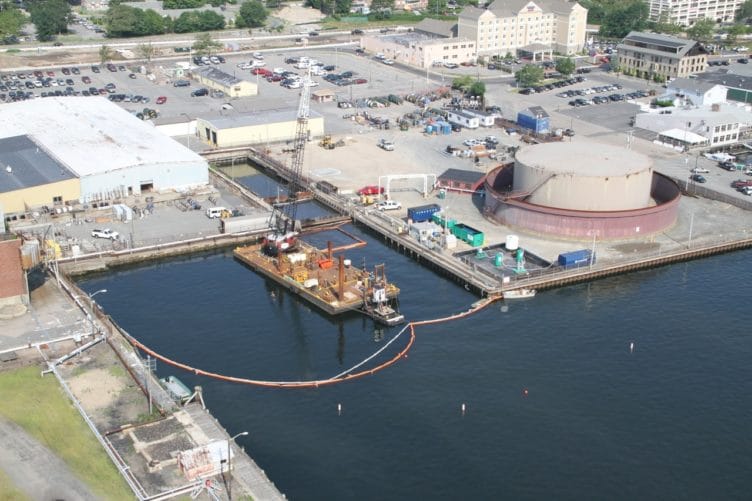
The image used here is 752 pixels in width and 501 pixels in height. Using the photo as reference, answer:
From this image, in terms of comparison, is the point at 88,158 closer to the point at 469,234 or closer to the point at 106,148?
the point at 106,148

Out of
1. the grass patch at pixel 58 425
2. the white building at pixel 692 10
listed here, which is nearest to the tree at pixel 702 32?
the white building at pixel 692 10

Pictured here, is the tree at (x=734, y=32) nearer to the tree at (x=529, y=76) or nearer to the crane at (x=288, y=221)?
the tree at (x=529, y=76)

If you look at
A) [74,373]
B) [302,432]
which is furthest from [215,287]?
[302,432]

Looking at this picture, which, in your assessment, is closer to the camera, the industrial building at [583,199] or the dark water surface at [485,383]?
the dark water surface at [485,383]

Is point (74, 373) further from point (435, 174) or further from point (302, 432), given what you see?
point (435, 174)

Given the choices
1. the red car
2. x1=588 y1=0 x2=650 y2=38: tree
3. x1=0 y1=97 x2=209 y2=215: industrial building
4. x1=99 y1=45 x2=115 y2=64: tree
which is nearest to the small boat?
the red car

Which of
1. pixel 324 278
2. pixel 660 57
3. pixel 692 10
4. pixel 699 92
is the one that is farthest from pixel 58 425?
pixel 692 10

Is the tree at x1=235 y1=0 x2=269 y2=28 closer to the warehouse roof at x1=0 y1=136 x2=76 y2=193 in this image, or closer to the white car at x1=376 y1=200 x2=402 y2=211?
the warehouse roof at x1=0 y1=136 x2=76 y2=193
